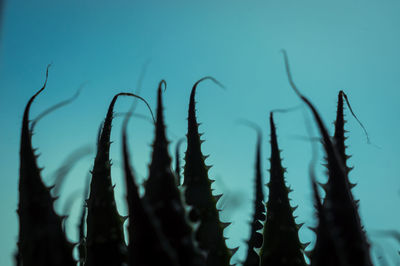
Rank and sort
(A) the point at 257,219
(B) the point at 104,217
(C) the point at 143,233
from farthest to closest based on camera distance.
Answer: (A) the point at 257,219, (B) the point at 104,217, (C) the point at 143,233

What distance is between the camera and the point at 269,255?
1.99ft

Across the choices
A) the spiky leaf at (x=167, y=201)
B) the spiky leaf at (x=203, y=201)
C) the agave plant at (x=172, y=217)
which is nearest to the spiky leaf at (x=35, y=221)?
the agave plant at (x=172, y=217)

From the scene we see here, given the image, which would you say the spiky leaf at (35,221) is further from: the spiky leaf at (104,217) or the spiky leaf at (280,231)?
the spiky leaf at (280,231)

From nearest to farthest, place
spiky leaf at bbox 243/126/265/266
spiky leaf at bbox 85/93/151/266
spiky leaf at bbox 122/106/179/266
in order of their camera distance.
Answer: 1. spiky leaf at bbox 122/106/179/266
2. spiky leaf at bbox 85/93/151/266
3. spiky leaf at bbox 243/126/265/266

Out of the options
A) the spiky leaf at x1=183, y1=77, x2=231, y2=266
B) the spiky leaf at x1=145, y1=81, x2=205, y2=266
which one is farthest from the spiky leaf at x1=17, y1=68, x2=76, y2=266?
the spiky leaf at x1=183, y1=77, x2=231, y2=266

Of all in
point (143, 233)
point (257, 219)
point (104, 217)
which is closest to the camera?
point (143, 233)

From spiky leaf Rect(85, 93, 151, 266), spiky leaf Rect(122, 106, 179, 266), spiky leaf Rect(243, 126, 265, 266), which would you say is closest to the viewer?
spiky leaf Rect(122, 106, 179, 266)

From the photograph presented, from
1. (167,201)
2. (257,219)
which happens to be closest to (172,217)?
(167,201)

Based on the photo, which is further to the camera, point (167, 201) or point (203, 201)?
point (203, 201)

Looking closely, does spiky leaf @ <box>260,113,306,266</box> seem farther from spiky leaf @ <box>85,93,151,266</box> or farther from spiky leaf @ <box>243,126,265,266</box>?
spiky leaf @ <box>85,93,151,266</box>

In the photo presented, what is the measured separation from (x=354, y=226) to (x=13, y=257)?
430mm

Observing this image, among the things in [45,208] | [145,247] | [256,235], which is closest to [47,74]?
[45,208]

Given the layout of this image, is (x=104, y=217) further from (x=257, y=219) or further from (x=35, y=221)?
(x=257, y=219)

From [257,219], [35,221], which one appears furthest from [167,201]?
[257,219]
